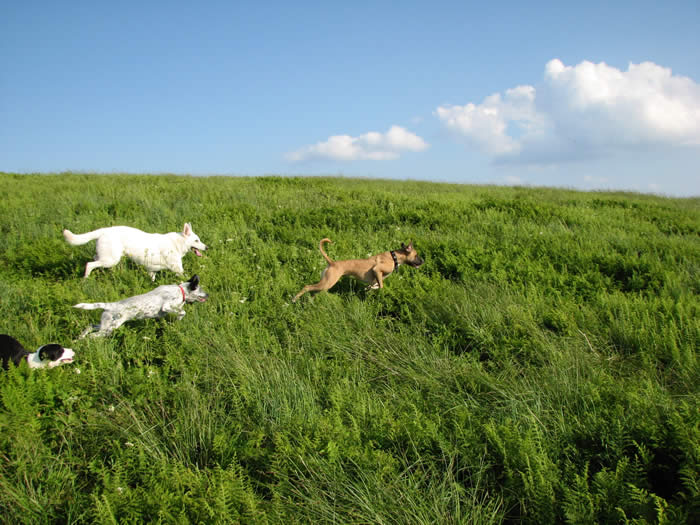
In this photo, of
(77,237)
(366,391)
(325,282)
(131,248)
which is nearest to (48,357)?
(131,248)

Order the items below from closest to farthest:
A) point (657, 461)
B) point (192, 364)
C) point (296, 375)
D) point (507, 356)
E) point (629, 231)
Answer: point (657, 461)
point (296, 375)
point (192, 364)
point (507, 356)
point (629, 231)

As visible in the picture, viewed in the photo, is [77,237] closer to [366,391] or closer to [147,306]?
[147,306]

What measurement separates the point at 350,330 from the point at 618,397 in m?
2.78

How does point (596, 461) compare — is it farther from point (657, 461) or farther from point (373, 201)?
point (373, 201)

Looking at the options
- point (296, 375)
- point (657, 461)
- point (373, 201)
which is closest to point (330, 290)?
point (296, 375)

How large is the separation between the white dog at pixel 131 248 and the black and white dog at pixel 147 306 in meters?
1.29

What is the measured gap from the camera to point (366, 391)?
3.71 meters

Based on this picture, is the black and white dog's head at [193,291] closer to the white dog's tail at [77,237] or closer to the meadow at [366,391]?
the meadow at [366,391]

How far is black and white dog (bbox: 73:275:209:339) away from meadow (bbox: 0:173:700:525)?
0.58 ft

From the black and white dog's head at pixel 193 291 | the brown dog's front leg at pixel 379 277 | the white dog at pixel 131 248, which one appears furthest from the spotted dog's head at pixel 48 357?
the brown dog's front leg at pixel 379 277

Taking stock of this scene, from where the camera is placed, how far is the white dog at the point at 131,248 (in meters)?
6.21

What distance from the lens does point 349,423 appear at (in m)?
3.35

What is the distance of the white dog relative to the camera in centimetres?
621

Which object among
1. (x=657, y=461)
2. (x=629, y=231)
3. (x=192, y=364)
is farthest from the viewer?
(x=629, y=231)
